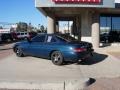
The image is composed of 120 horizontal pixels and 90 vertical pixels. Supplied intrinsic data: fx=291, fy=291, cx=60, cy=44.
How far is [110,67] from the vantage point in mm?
13773

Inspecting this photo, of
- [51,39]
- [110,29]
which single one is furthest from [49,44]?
[110,29]

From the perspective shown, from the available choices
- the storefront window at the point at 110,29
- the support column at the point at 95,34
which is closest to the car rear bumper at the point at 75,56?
the support column at the point at 95,34

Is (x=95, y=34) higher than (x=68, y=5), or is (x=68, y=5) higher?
(x=68, y=5)

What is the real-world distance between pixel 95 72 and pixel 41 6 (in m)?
9.93

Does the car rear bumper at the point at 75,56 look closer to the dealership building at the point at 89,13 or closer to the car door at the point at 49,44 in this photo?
the car door at the point at 49,44

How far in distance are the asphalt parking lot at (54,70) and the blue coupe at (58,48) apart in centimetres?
41

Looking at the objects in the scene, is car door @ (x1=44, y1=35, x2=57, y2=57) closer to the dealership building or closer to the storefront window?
the dealership building

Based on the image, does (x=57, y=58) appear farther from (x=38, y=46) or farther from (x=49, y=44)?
(x=38, y=46)

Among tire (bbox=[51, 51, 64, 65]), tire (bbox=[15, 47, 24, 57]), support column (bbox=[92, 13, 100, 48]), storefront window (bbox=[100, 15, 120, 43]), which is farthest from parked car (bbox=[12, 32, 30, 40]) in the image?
tire (bbox=[51, 51, 64, 65])

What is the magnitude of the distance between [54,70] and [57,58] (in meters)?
1.62

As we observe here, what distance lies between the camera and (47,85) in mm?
9398

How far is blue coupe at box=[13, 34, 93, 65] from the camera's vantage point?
1378 centimetres

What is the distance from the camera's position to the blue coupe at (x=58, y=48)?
45.2 feet

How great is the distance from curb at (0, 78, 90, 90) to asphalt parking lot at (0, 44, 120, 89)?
2.65ft
